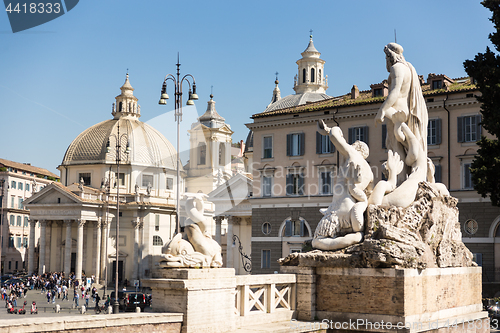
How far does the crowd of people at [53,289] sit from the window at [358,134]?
2083 cm

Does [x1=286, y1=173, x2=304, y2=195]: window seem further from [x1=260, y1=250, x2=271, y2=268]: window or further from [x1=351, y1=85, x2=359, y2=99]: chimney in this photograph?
[x1=351, y1=85, x2=359, y2=99]: chimney

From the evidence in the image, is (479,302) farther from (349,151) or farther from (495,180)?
(495,180)

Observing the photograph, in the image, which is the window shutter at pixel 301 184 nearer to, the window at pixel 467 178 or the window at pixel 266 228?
the window at pixel 266 228

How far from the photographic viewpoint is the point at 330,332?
36.8 feet

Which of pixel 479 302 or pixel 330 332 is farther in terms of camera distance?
pixel 479 302

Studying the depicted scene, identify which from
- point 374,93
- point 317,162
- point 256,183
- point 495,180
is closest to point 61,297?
point 256,183

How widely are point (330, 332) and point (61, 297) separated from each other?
4599cm

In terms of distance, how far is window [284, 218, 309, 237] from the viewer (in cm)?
4656

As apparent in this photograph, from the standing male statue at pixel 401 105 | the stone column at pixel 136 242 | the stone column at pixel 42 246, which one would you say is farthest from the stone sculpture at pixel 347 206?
the stone column at pixel 42 246

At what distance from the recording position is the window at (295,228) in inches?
1833

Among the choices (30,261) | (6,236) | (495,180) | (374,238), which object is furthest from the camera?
(6,236)

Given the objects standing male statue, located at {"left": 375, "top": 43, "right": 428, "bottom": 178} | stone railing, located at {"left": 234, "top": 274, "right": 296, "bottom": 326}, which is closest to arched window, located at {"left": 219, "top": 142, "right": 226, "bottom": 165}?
standing male statue, located at {"left": 375, "top": 43, "right": 428, "bottom": 178}

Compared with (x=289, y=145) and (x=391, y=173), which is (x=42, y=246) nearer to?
(x=289, y=145)

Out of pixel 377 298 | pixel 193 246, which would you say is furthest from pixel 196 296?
pixel 377 298
